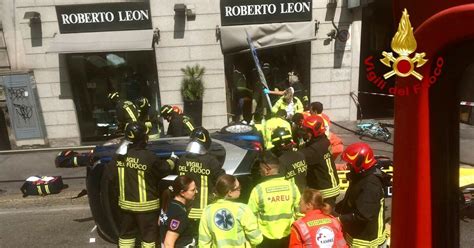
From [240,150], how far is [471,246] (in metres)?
3.54

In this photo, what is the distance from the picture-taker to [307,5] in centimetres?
1168

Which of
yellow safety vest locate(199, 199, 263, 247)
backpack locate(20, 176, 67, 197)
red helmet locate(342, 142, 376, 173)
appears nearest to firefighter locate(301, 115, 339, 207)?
red helmet locate(342, 142, 376, 173)

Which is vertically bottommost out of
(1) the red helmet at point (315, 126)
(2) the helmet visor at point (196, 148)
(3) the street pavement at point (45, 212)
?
(3) the street pavement at point (45, 212)

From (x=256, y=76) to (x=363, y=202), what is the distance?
384 inches

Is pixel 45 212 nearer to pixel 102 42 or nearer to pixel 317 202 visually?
pixel 102 42

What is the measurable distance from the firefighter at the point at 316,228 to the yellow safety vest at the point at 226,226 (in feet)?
1.51

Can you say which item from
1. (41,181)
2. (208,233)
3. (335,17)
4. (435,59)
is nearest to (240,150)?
(208,233)

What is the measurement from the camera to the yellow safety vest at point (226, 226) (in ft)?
11.9

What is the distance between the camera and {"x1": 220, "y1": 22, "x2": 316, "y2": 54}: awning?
11625mm

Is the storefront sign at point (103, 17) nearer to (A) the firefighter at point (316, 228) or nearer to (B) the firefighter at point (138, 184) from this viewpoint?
(B) the firefighter at point (138, 184)

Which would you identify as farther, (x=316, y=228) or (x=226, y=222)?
(x=226, y=222)

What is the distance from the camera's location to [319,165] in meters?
5.27

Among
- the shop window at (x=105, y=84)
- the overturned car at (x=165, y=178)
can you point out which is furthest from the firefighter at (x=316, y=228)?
the shop window at (x=105, y=84)

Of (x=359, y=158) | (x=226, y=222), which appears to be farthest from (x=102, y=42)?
(x=359, y=158)
